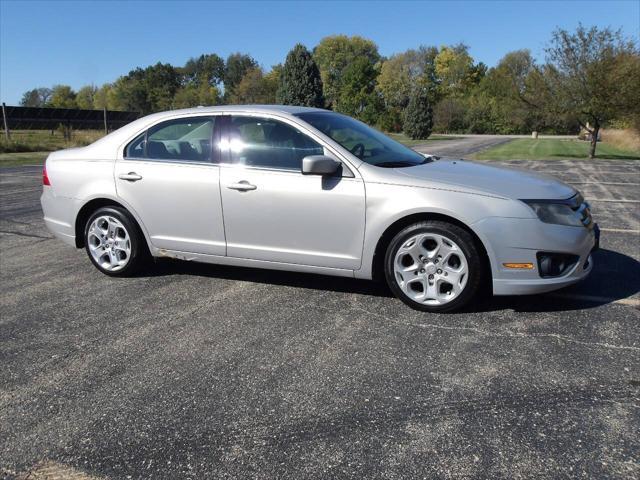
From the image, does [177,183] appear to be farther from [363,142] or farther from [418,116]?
[418,116]

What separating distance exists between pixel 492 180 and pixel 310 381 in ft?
7.14

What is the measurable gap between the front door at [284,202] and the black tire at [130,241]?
39.7 inches

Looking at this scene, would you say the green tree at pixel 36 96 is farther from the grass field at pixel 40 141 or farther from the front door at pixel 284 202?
the front door at pixel 284 202

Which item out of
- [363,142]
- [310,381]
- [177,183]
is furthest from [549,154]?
[310,381]

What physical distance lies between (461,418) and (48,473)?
193cm

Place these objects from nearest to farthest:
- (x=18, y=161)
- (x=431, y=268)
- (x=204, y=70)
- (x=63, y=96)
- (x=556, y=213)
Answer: (x=556, y=213)
(x=431, y=268)
(x=18, y=161)
(x=63, y=96)
(x=204, y=70)

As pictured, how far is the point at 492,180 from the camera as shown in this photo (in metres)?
4.14

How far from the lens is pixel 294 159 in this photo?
14.4 feet

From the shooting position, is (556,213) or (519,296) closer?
(556,213)

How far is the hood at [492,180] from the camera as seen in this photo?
155 inches

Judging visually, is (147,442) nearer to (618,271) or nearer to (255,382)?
(255,382)

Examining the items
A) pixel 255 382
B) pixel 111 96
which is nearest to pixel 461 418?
pixel 255 382

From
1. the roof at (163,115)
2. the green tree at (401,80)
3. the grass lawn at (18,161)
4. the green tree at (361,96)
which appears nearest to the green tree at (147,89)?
the green tree at (361,96)

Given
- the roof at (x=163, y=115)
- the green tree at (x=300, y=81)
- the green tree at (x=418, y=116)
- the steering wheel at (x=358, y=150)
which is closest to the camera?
the steering wheel at (x=358, y=150)
